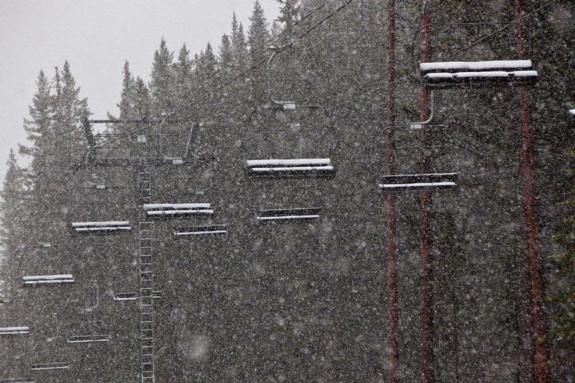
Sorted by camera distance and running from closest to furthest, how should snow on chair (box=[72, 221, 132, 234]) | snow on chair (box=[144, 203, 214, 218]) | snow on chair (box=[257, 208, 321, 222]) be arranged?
1. snow on chair (box=[257, 208, 321, 222])
2. snow on chair (box=[144, 203, 214, 218])
3. snow on chair (box=[72, 221, 132, 234])

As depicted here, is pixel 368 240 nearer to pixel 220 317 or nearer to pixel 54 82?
pixel 220 317

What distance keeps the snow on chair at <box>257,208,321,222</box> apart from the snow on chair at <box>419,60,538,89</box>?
4.74m

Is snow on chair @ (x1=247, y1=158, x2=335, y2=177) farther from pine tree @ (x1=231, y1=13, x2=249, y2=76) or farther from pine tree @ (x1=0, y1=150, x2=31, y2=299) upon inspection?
pine tree @ (x1=0, y1=150, x2=31, y2=299)

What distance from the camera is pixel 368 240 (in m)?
26.9

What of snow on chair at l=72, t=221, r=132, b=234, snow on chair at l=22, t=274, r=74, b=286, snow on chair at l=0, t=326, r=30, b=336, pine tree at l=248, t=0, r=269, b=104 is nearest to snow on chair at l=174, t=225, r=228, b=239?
snow on chair at l=72, t=221, r=132, b=234

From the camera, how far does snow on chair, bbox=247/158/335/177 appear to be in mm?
8945

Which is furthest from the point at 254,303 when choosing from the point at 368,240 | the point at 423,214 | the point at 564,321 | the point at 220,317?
the point at 564,321

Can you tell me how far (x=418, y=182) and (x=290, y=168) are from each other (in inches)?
58.8

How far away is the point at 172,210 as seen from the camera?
1223cm

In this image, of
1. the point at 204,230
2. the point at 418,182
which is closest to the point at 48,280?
the point at 204,230

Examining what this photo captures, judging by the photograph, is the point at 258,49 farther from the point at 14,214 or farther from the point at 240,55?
the point at 14,214

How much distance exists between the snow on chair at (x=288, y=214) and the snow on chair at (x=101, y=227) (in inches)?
138

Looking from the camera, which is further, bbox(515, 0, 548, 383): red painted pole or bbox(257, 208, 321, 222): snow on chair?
bbox(515, 0, 548, 383): red painted pole

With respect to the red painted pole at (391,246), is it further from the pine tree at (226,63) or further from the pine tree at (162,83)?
the pine tree at (162,83)
